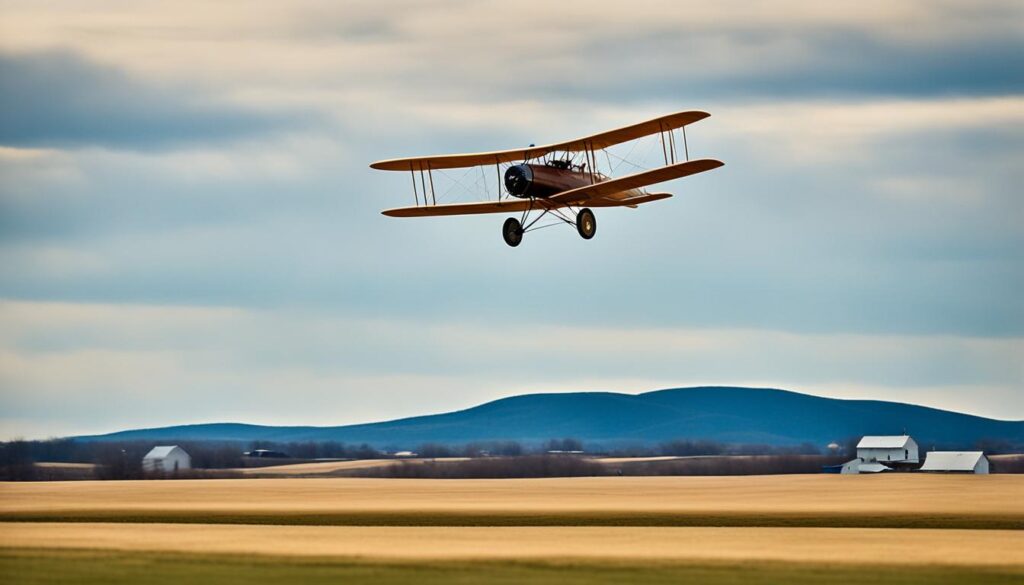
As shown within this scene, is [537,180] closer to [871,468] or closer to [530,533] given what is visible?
[530,533]

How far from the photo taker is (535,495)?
121m

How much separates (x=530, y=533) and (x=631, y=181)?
16.7 metres

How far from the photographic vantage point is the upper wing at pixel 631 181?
67.6 metres

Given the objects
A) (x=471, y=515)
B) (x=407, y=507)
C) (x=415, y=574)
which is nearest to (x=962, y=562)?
(x=415, y=574)

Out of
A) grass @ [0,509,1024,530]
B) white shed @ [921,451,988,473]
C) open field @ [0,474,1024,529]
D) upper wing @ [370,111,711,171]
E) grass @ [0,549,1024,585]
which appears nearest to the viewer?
grass @ [0,549,1024,585]

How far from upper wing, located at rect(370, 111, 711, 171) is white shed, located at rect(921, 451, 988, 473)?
120 metres

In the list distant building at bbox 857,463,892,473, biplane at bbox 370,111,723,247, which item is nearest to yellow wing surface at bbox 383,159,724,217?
biplane at bbox 370,111,723,247

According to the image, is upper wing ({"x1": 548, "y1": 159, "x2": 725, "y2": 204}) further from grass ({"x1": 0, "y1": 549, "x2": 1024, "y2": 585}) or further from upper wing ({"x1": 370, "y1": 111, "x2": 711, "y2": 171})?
grass ({"x1": 0, "y1": 549, "x2": 1024, "y2": 585})

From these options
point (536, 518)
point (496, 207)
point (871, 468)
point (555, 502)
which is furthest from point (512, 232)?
point (871, 468)

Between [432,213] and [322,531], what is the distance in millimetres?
16939

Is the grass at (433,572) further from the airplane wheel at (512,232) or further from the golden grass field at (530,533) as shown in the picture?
the airplane wheel at (512,232)

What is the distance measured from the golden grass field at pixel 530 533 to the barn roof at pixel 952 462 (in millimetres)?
59531

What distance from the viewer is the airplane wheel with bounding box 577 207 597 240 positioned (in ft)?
238

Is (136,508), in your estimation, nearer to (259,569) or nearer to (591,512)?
(591,512)
